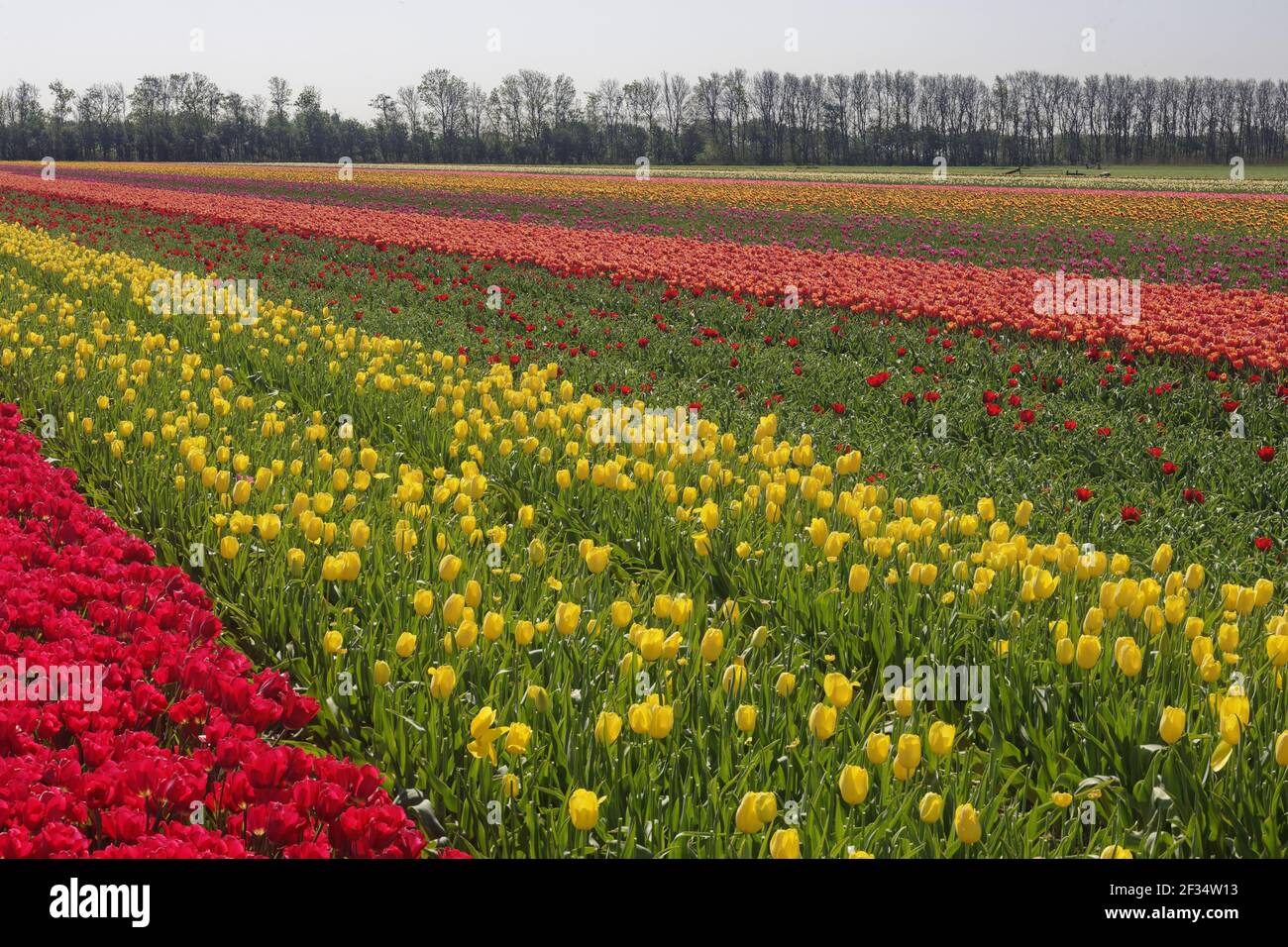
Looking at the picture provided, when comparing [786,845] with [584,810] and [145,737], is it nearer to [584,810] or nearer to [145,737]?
[584,810]

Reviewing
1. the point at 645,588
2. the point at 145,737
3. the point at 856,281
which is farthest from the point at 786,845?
the point at 856,281

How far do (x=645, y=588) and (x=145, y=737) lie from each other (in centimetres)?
222

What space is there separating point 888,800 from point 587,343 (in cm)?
901

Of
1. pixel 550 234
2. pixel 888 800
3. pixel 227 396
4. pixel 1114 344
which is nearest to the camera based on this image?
pixel 888 800

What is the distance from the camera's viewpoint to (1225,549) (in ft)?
18.8

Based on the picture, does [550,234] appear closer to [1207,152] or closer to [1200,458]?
[1200,458]

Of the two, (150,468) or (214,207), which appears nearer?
(150,468)

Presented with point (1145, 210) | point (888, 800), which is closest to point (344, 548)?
point (888, 800)

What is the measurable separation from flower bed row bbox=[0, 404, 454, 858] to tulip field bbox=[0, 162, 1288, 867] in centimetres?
1

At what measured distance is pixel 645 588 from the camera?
15.0 feet

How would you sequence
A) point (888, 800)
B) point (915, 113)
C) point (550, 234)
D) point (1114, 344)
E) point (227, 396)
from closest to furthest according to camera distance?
point (888, 800), point (227, 396), point (1114, 344), point (550, 234), point (915, 113)

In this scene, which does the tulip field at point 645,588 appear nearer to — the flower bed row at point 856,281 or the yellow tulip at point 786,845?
the yellow tulip at point 786,845

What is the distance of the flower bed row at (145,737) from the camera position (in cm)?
237

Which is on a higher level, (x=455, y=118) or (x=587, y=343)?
(x=455, y=118)
